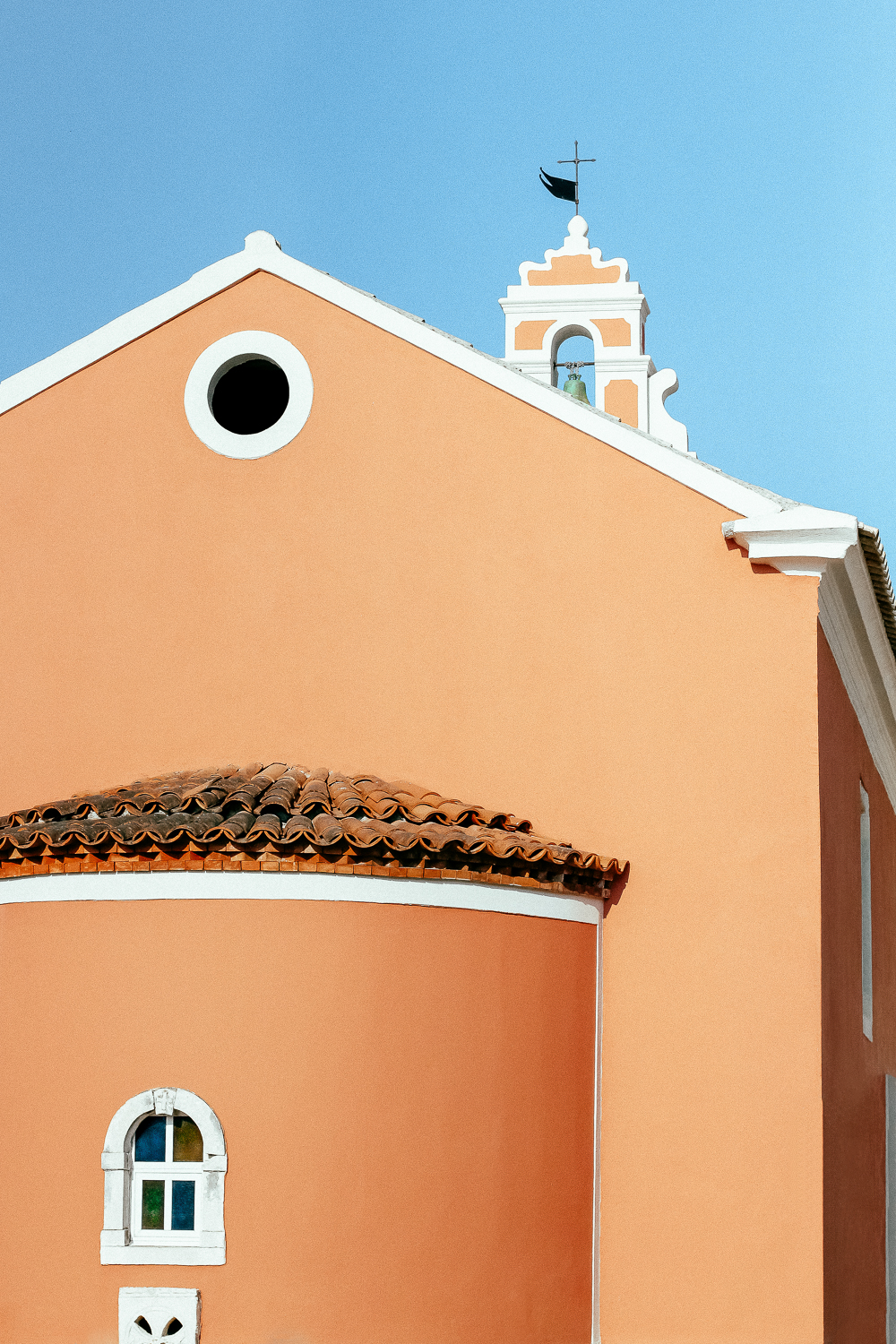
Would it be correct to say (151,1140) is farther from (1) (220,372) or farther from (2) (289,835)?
(1) (220,372)

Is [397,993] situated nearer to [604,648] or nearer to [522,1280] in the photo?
[522,1280]

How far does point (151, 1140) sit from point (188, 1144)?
21cm

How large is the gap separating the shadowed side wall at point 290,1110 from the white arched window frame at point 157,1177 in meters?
0.06

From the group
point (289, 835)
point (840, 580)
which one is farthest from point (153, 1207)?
point (840, 580)

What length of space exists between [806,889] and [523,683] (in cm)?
221

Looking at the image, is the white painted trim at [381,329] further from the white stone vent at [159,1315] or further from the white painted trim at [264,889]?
the white stone vent at [159,1315]

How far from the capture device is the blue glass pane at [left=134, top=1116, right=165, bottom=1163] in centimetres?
869

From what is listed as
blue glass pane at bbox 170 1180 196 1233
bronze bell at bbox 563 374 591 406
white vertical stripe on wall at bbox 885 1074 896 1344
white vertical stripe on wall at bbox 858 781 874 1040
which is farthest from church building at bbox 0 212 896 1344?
bronze bell at bbox 563 374 591 406

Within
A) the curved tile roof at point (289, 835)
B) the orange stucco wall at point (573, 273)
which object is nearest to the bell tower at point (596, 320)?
the orange stucco wall at point (573, 273)

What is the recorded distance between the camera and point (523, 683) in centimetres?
1054

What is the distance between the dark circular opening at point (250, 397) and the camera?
1154cm

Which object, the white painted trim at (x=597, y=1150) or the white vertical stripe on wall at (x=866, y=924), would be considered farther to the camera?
the white vertical stripe on wall at (x=866, y=924)

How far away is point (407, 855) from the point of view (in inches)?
352

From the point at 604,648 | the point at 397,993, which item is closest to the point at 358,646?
the point at 604,648
